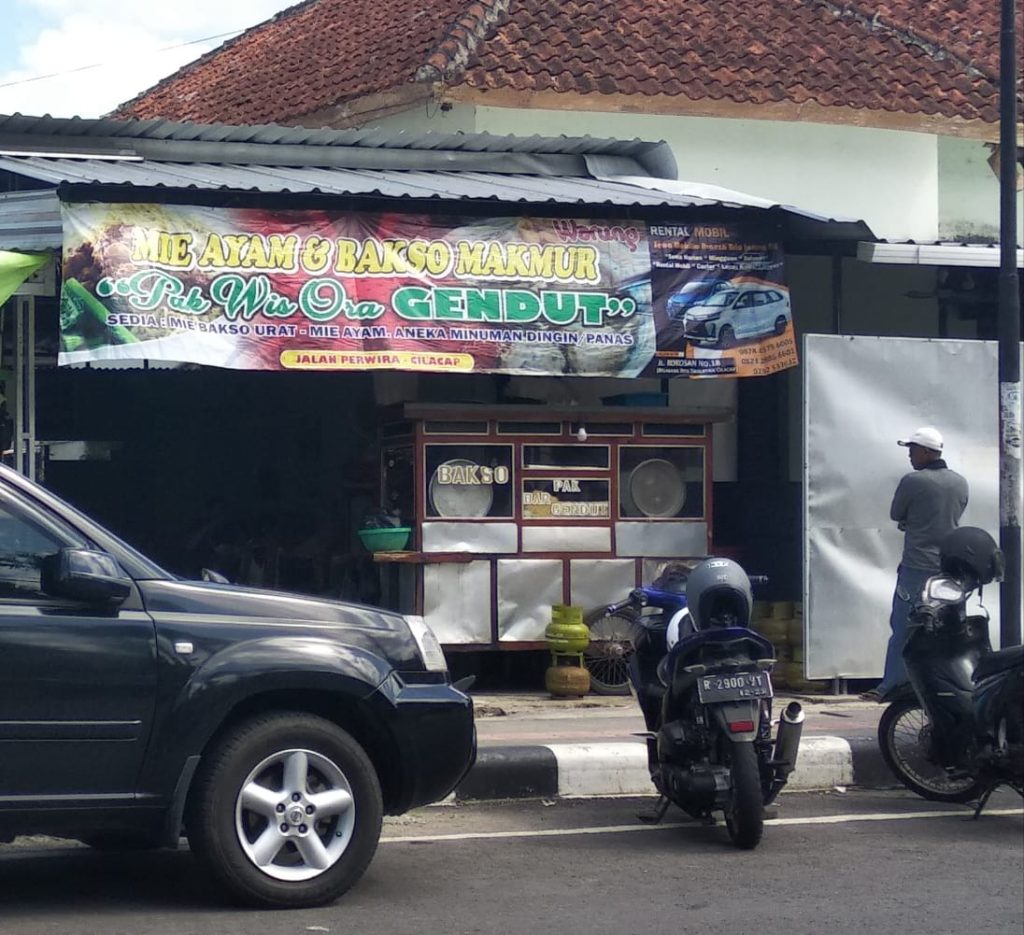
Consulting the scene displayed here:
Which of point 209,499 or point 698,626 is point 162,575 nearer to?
point 698,626

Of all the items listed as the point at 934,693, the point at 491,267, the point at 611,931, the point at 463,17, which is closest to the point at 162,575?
the point at 611,931

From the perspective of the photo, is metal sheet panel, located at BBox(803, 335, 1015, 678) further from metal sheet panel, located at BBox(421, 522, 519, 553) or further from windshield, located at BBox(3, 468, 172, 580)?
windshield, located at BBox(3, 468, 172, 580)

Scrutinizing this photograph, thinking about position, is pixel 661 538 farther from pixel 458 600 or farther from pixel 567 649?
pixel 458 600

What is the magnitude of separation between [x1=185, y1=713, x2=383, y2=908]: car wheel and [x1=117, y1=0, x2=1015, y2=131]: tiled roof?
38.5 feet

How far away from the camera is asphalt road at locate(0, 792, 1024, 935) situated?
5891 millimetres

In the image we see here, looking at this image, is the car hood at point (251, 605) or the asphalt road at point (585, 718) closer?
the car hood at point (251, 605)

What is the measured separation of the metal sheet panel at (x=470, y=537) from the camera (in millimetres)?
11703

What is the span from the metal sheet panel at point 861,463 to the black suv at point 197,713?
567 cm

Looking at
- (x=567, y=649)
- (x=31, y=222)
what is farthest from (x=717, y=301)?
(x=31, y=222)

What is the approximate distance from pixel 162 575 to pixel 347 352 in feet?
15.9

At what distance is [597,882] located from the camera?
6.61 metres

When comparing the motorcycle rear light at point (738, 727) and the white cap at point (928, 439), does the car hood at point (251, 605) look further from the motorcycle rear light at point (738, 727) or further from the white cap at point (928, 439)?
the white cap at point (928, 439)

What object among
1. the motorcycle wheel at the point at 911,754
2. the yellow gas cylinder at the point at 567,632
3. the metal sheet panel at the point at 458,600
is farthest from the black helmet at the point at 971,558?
the metal sheet panel at the point at 458,600

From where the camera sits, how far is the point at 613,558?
1203 cm
